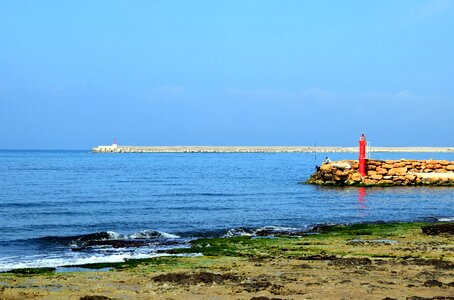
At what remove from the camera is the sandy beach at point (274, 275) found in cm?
1059

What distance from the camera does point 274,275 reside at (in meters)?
12.2

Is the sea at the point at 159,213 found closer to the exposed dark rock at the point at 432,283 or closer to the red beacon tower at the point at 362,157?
the red beacon tower at the point at 362,157

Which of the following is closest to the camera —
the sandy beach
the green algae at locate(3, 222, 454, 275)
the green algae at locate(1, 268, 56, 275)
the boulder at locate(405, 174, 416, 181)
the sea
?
the sandy beach

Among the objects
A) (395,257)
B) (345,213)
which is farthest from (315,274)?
(345,213)

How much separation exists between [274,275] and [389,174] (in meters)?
37.2

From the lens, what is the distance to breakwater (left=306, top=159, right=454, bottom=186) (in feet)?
154

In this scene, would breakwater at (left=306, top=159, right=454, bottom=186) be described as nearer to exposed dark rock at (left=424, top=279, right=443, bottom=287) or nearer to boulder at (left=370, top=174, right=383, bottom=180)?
boulder at (left=370, top=174, right=383, bottom=180)

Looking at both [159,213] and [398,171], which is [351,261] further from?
[398,171]

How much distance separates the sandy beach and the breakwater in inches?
1183

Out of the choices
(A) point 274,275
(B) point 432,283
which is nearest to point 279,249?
(A) point 274,275

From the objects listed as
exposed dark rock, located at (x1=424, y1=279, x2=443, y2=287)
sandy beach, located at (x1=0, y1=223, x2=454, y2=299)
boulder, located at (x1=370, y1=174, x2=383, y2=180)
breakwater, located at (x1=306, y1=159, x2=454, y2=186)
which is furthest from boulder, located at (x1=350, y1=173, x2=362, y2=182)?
exposed dark rock, located at (x1=424, y1=279, x2=443, y2=287)

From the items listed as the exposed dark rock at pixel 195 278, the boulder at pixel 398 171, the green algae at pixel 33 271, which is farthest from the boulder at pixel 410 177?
the exposed dark rock at pixel 195 278

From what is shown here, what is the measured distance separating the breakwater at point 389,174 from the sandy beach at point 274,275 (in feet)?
98.6

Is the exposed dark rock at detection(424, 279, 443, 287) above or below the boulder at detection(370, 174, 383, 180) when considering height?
below
